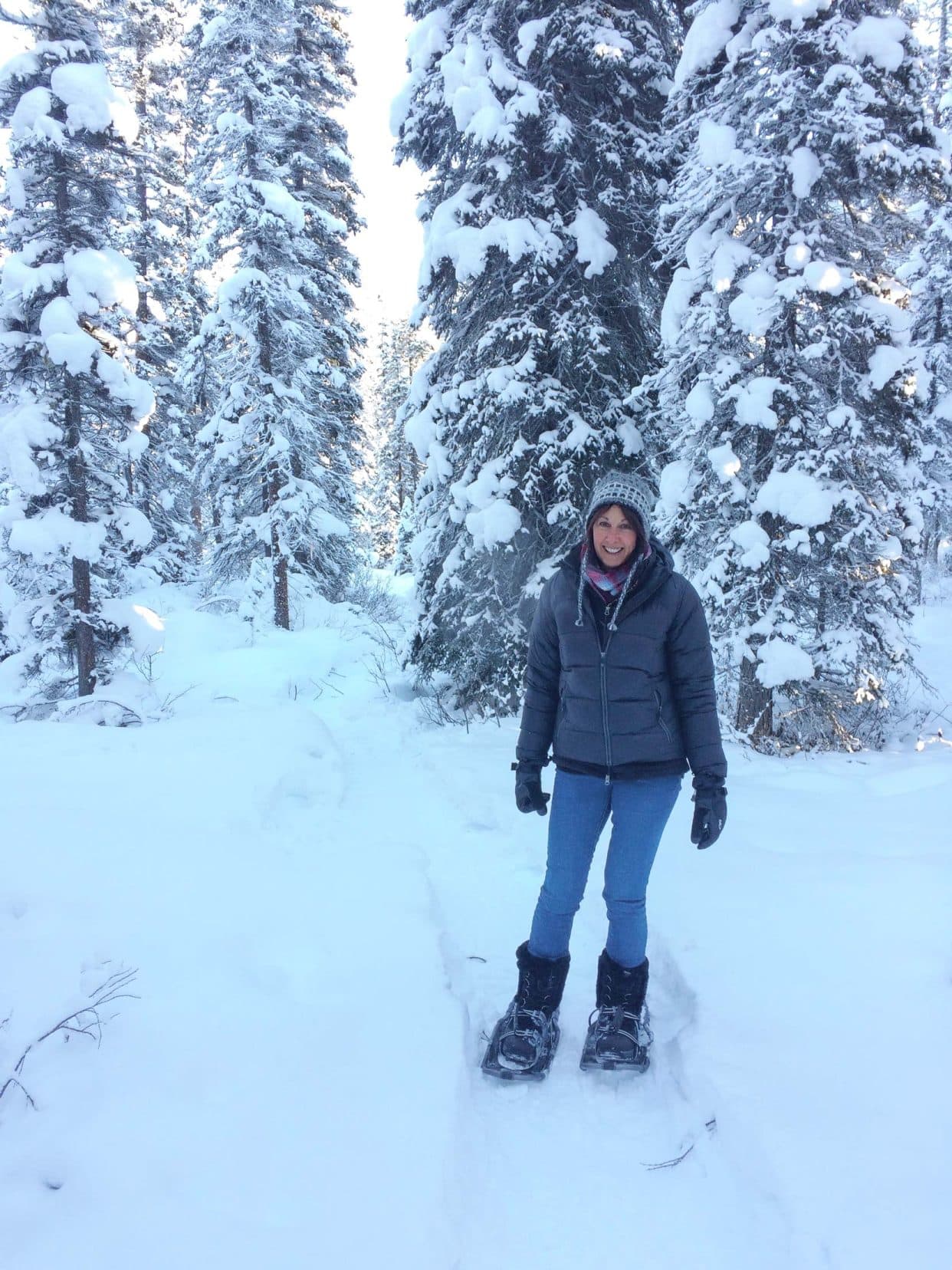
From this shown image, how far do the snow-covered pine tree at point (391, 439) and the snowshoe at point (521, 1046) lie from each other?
33.5 metres

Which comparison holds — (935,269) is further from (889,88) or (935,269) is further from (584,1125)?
(584,1125)

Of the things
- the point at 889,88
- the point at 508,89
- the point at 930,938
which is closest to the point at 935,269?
the point at 889,88

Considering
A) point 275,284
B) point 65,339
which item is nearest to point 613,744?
point 65,339

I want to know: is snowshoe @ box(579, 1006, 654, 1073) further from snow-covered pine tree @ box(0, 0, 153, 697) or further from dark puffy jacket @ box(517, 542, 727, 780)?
snow-covered pine tree @ box(0, 0, 153, 697)

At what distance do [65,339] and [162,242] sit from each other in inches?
471

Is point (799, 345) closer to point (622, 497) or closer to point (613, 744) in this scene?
point (622, 497)

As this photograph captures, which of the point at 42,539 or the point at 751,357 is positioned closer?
the point at 751,357

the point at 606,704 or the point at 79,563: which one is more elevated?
the point at 606,704

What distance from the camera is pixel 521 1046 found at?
10.4 feet

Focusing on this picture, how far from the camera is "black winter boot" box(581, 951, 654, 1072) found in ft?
10.3

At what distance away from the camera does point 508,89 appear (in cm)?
795

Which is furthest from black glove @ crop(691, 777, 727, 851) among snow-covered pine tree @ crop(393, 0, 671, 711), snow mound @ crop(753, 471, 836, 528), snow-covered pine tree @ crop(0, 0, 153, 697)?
snow-covered pine tree @ crop(0, 0, 153, 697)

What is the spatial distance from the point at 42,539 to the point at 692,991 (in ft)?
29.9

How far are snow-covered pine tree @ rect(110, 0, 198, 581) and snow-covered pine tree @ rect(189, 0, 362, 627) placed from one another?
180 cm
